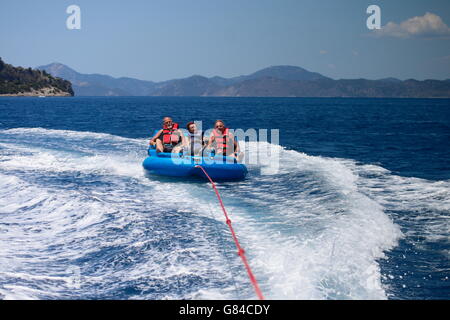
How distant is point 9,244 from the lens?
210 inches

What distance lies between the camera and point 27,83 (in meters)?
140

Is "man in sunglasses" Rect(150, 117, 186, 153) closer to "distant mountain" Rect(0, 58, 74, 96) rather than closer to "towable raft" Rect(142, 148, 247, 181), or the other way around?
"towable raft" Rect(142, 148, 247, 181)

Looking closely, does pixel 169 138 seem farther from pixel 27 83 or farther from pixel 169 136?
pixel 27 83

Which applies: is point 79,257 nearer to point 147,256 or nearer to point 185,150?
point 147,256

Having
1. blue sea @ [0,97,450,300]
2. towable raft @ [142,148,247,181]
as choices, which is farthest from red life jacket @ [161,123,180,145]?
blue sea @ [0,97,450,300]

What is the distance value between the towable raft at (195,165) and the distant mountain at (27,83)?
5549 inches

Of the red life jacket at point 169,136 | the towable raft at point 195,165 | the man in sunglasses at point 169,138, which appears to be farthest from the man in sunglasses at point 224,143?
the red life jacket at point 169,136

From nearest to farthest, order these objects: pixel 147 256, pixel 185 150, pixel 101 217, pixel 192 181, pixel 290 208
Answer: pixel 147 256
pixel 101 217
pixel 290 208
pixel 192 181
pixel 185 150

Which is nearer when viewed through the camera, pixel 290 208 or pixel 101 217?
pixel 101 217

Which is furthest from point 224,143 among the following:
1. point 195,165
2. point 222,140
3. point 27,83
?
point 27,83

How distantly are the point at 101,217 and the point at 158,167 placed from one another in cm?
318

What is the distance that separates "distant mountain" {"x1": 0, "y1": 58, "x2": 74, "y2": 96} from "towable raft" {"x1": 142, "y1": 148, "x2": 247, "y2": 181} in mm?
140940

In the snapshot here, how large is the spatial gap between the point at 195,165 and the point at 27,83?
498 feet
